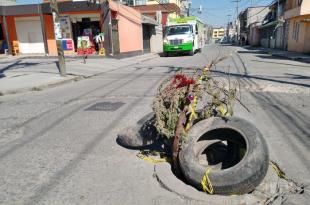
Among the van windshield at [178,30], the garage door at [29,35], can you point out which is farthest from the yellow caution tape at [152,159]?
the garage door at [29,35]

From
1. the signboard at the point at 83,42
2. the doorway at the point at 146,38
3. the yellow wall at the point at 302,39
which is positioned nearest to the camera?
the signboard at the point at 83,42

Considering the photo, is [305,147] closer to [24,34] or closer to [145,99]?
[145,99]

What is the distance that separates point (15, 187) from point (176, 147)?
6.77 ft

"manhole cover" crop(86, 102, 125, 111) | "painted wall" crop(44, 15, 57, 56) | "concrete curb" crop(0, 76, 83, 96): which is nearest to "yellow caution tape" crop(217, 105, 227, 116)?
"manhole cover" crop(86, 102, 125, 111)

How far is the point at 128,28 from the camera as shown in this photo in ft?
93.5

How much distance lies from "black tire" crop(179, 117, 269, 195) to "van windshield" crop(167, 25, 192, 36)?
25702 millimetres

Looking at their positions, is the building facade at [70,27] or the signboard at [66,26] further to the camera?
the signboard at [66,26]

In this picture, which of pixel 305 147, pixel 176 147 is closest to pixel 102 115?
pixel 176 147

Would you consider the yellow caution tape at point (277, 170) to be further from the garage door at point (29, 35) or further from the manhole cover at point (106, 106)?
the garage door at point (29, 35)

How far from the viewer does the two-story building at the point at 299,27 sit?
2875 centimetres

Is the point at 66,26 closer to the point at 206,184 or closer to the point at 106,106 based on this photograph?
the point at 106,106

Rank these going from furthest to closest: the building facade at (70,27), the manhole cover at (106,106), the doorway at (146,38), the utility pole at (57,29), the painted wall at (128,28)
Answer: the doorway at (146,38), the painted wall at (128,28), the building facade at (70,27), the utility pole at (57,29), the manhole cover at (106,106)

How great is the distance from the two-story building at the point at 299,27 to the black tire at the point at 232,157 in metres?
27.7

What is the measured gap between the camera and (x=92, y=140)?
5.62m
